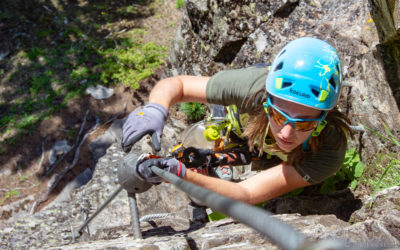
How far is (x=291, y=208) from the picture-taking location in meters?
3.29

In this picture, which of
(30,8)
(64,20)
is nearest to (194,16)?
(64,20)

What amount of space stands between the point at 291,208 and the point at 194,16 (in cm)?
334

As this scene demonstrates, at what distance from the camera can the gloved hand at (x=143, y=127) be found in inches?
102

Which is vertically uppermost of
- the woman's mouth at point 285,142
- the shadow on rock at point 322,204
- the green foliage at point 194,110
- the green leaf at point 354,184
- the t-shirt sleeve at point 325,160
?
the woman's mouth at point 285,142

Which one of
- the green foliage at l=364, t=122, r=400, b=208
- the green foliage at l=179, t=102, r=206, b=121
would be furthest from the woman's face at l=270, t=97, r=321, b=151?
the green foliage at l=179, t=102, r=206, b=121

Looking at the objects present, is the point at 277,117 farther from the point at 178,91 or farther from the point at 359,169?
the point at 359,169

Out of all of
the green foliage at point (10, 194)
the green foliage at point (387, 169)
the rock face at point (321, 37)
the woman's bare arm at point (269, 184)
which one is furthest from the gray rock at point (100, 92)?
the green foliage at point (387, 169)

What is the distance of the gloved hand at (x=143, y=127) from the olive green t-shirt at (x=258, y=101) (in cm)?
57

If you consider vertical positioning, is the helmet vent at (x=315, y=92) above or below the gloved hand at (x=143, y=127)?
above

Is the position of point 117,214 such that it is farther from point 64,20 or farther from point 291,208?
point 64,20

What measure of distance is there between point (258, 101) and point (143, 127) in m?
0.98

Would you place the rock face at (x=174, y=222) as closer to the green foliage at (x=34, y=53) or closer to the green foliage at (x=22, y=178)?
the green foliage at (x=22, y=178)

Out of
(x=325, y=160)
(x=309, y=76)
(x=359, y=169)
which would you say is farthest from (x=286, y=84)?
(x=359, y=169)

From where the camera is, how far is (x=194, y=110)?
531cm
